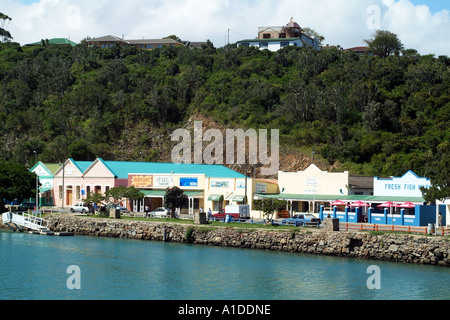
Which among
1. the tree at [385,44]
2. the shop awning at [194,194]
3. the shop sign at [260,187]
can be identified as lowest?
the shop awning at [194,194]

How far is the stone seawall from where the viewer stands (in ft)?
142

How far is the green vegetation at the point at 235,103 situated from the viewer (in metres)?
85.1

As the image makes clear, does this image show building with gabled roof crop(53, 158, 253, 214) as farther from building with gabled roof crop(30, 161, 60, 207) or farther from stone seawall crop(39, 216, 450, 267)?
stone seawall crop(39, 216, 450, 267)

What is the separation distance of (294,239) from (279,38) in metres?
93.8

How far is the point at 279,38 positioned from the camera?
136750 mm

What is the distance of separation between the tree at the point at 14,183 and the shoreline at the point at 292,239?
13622mm

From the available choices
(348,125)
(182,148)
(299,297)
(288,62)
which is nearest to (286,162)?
(348,125)

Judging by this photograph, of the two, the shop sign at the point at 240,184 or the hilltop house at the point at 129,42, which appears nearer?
the shop sign at the point at 240,184

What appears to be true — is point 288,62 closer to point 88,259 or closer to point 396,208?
point 396,208

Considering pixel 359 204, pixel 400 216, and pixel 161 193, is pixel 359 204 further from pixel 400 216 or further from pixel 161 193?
pixel 161 193

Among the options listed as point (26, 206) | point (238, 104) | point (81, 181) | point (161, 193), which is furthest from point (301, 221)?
point (238, 104)

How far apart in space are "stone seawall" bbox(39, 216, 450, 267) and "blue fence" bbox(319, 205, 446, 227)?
6.19m

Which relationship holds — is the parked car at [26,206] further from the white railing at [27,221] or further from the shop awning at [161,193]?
the shop awning at [161,193]

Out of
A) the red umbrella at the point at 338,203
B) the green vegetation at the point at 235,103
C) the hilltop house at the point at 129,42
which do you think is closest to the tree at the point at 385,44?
the green vegetation at the point at 235,103
